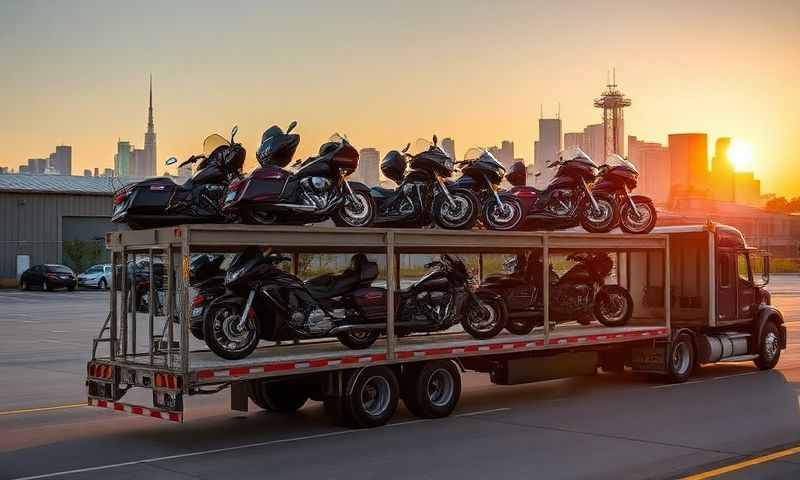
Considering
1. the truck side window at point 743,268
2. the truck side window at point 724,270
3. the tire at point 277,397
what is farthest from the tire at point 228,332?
the truck side window at point 743,268

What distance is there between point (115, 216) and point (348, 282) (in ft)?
9.27

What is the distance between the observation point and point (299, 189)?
1210 centimetres

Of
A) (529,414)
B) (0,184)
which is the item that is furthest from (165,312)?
(0,184)

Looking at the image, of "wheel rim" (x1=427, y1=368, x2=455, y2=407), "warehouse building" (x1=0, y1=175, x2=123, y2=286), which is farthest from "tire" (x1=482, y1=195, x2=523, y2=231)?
"warehouse building" (x1=0, y1=175, x2=123, y2=286)

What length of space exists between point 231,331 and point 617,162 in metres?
7.95

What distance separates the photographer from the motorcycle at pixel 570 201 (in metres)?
15.5

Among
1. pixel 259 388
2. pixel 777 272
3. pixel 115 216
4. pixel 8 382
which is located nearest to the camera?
pixel 115 216

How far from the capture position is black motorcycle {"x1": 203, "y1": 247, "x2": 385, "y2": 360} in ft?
36.5

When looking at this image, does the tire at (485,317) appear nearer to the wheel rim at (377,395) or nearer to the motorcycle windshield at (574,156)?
the wheel rim at (377,395)

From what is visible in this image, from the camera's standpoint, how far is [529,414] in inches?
512

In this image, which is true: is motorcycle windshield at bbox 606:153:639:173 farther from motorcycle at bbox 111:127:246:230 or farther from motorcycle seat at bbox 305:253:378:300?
motorcycle at bbox 111:127:246:230

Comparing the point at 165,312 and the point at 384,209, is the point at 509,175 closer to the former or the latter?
the point at 384,209

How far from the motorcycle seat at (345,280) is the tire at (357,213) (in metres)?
0.42

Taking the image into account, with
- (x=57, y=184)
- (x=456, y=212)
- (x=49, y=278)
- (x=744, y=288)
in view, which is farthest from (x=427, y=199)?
(x=57, y=184)
